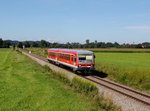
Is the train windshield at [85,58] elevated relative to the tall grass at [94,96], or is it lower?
elevated

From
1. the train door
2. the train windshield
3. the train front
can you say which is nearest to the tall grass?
the train front

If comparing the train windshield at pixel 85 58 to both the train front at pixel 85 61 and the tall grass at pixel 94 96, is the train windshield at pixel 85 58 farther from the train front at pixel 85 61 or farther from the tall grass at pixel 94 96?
the tall grass at pixel 94 96

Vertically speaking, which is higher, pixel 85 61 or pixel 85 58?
pixel 85 58

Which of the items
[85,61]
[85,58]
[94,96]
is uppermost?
[85,58]

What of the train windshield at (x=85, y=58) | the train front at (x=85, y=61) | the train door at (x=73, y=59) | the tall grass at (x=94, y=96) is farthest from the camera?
the train door at (x=73, y=59)

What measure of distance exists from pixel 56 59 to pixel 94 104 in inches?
1324

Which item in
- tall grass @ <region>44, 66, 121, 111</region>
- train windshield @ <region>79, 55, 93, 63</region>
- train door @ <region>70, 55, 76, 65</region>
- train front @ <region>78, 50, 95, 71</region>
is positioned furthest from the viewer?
train door @ <region>70, 55, 76, 65</region>

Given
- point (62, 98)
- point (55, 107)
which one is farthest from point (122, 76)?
point (55, 107)

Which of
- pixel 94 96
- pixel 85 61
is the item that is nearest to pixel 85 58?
pixel 85 61

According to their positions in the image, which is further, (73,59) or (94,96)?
(73,59)

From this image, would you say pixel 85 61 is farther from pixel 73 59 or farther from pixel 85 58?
pixel 73 59

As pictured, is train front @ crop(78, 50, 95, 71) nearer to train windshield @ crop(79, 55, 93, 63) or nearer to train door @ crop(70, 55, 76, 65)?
train windshield @ crop(79, 55, 93, 63)

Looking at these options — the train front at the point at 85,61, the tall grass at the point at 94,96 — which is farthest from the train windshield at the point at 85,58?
→ the tall grass at the point at 94,96

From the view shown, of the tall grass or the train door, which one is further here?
the train door
